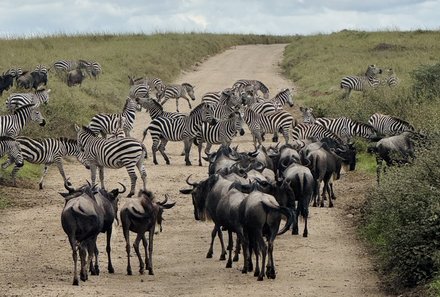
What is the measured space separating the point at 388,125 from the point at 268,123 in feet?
13.5

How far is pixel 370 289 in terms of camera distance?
39.2 ft

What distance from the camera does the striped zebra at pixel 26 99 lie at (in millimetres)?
27242

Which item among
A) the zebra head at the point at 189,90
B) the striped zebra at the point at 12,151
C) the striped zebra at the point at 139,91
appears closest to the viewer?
the striped zebra at the point at 12,151

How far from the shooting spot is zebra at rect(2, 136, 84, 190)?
2044 centimetres

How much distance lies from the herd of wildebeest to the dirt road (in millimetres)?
338

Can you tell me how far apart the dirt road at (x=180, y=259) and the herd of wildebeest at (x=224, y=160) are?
338mm


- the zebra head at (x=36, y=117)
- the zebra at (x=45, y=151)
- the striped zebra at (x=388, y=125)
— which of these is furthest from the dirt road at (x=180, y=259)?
the zebra head at (x=36, y=117)

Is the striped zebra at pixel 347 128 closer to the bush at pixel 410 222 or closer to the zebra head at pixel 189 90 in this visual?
the bush at pixel 410 222

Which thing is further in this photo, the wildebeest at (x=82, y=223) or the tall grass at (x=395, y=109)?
the tall grass at (x=395, y=109)

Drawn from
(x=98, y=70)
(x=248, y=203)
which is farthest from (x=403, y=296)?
(x=98, y=70)

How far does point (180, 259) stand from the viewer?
14.0m

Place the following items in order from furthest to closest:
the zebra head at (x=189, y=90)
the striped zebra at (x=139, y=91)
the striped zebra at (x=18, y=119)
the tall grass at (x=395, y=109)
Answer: the zebra head at (x=189, y=90)
the striped zebra at (x=139, y=91)
the striped zebra at (x=18, y=119)
the tall grass at (x=395, y=109)

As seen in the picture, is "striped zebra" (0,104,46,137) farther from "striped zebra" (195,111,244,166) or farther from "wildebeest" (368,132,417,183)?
"wildebeest" (368,132,417,183)

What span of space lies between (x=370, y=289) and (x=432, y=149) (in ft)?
9.26
